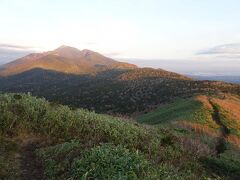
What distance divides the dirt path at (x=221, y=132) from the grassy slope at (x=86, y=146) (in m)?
8.66

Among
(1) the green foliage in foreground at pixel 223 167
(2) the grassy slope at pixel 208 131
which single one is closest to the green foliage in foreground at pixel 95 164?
(1) the green foliage in foreground at pixel 223 167

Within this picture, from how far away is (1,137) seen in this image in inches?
521

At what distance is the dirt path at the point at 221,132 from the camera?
2405 cm

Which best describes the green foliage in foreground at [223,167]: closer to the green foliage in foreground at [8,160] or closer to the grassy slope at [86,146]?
the grassy slope at [86,146]

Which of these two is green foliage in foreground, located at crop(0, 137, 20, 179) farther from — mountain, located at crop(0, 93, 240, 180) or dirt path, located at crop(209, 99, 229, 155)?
dirt path, located at crop(209, 99, 229, 155)

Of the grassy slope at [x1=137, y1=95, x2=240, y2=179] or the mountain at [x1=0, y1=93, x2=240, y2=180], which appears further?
the grassy slope at [x1=137, y1=95, x2=240, y2=179]

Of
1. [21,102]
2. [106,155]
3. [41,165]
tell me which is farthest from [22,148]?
[106,155]

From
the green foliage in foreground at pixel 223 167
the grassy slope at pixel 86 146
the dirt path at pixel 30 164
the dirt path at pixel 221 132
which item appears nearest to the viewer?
the grassy slope at pixel 86 146

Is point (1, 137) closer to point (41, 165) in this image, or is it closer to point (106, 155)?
point (41, 165)

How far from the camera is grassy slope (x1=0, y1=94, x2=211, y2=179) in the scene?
9.41m

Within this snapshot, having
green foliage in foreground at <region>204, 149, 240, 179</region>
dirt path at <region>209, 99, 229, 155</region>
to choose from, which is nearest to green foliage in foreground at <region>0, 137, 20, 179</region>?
green foliage in foreground at <region>204, 149, 240, 179</region>

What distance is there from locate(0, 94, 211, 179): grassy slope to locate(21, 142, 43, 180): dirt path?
0.65 ft

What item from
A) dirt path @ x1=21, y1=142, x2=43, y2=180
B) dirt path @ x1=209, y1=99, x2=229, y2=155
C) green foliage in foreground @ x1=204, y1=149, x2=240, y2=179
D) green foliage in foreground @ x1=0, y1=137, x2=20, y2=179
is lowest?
dirt path @ x1=209, y1=99, x2=229, y2=155

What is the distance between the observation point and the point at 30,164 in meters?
11.5
